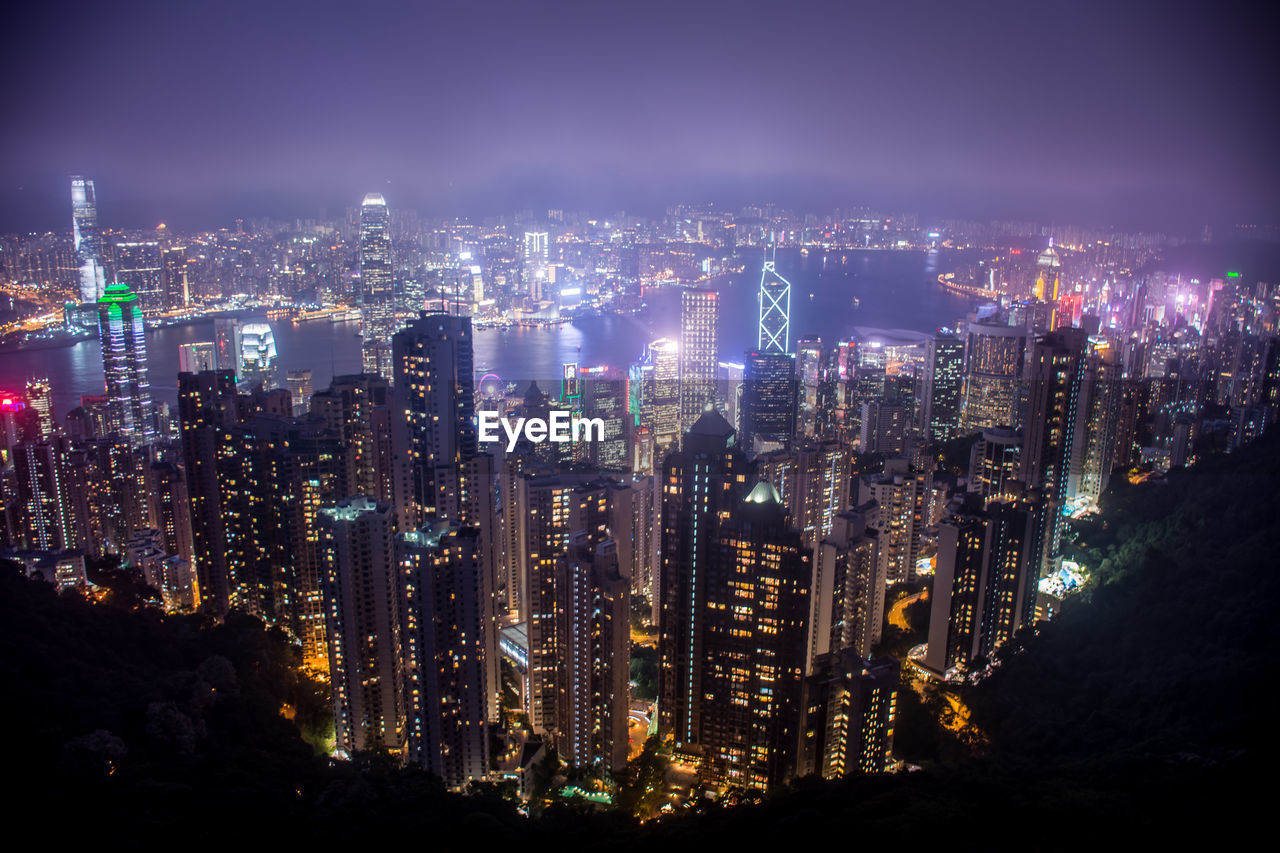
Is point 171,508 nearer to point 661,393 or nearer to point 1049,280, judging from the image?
point 661,393

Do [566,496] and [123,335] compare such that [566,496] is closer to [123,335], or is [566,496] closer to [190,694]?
[190,694]

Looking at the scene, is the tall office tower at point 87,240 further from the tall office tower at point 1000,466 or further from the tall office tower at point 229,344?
the tall office tower at point 1000,466

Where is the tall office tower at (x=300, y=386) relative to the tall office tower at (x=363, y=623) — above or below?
above

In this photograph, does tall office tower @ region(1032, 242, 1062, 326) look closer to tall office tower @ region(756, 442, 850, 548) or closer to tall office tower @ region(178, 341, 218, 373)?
tall office tower @ region(756, 442, 850, 548)

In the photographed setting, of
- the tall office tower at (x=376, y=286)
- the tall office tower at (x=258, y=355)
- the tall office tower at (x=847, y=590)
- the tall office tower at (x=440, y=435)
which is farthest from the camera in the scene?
the tall office tower at (x=258, y=355)

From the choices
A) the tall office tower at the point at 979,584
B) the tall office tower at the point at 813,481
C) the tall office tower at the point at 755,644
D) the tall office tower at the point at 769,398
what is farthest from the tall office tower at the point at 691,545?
the tall office tower at the point at 769,398

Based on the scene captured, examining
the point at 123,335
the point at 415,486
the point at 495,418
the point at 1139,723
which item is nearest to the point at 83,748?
the point at 415,486
